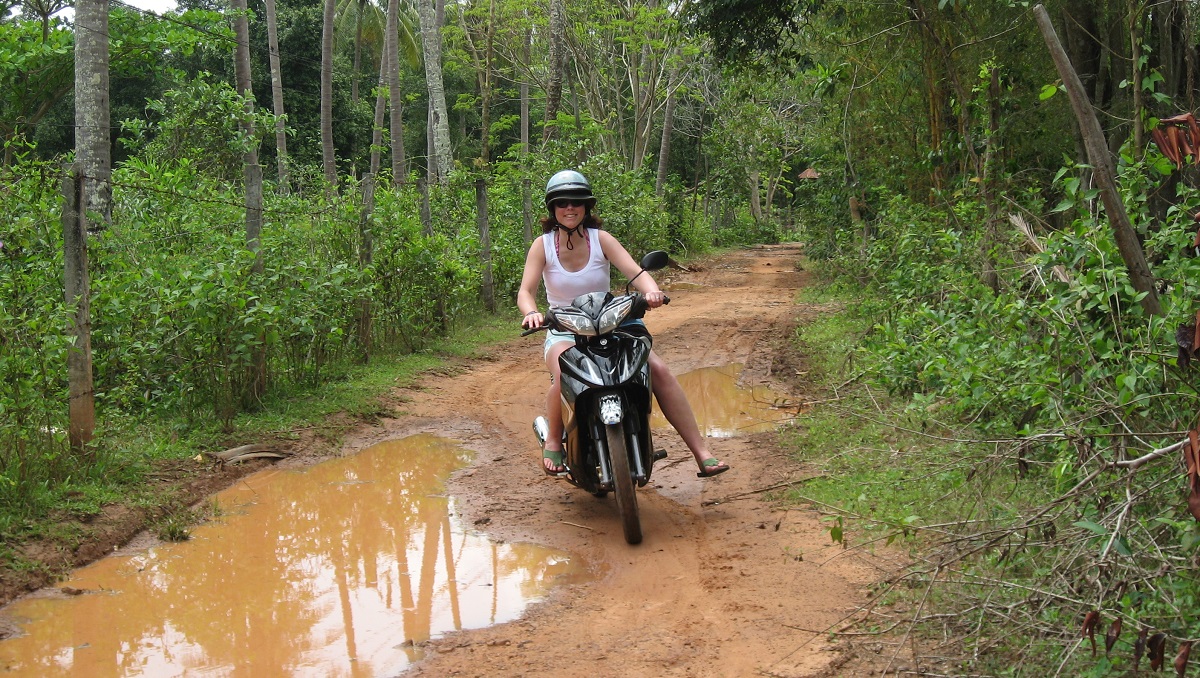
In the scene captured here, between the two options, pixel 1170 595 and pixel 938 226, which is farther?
pixel 938 226

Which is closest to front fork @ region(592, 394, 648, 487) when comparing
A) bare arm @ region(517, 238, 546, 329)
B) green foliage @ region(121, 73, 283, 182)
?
bare arm @ region(517, 238, 546, 329)

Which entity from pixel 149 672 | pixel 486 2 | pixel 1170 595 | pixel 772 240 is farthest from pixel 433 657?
pixel 772 240

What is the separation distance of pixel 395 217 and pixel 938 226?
5465 mm

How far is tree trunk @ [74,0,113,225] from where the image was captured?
7.73 m

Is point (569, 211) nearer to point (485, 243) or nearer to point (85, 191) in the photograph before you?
point (85, 191)

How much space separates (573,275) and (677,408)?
953 millimetres

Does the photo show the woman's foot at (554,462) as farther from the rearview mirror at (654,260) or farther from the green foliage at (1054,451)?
the green foliage at (1054,451)

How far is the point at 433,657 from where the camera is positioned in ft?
12.7

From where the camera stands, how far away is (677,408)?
566 centimetres

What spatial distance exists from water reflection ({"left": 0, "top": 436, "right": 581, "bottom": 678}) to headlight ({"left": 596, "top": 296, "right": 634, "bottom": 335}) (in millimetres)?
1182

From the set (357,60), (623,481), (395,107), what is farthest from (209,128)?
(357,60)

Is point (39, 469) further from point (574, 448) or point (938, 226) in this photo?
point (938, 226)

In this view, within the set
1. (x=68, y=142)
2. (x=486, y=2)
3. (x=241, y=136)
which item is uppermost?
(x=486, y=2)

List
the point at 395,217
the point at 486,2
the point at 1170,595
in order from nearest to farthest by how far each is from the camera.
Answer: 1. the point at 1170,595
2. the point at 395,217
3. the point at 486,2
